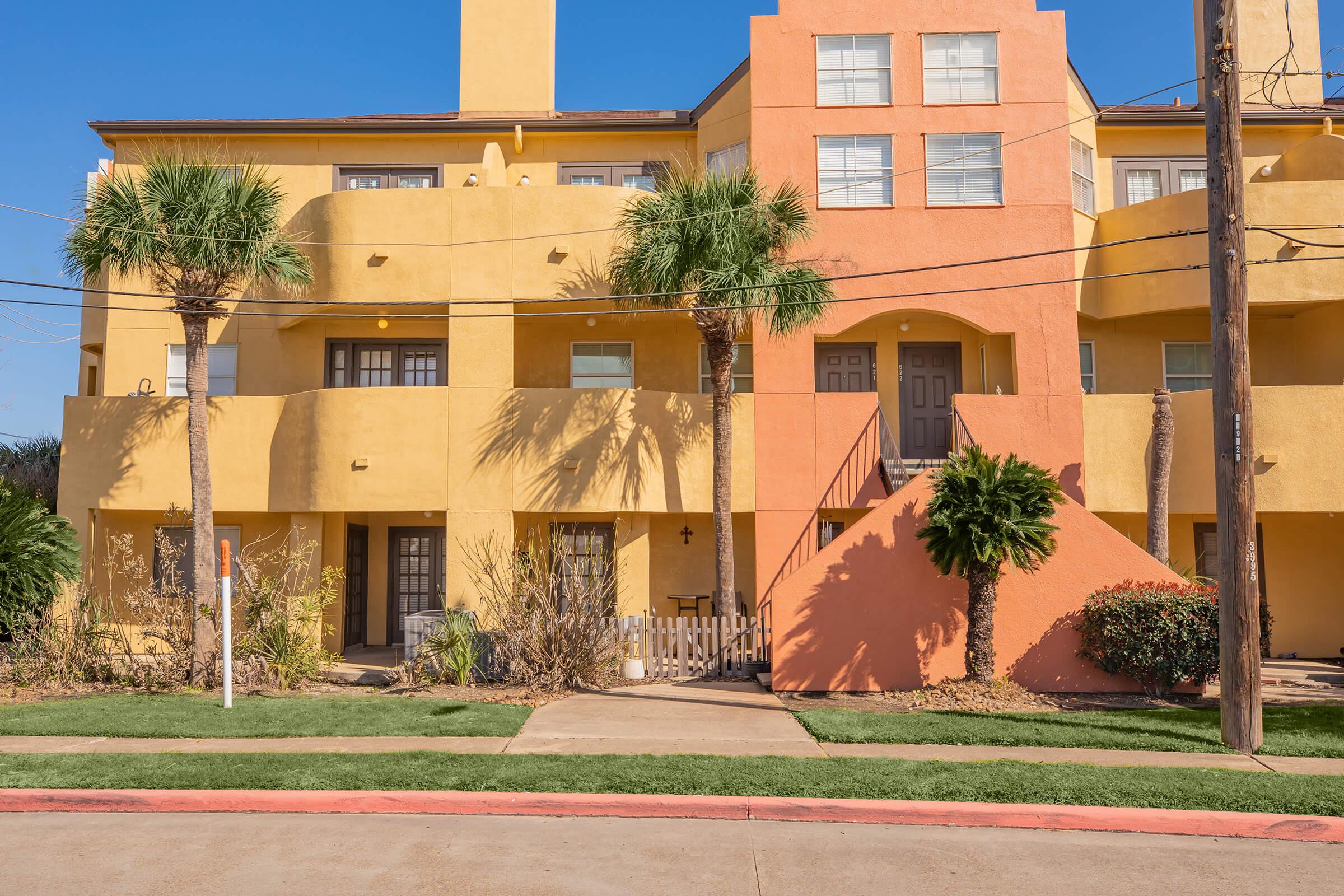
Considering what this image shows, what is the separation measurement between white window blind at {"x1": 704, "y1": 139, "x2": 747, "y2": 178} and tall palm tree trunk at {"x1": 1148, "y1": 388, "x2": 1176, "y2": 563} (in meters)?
8.35

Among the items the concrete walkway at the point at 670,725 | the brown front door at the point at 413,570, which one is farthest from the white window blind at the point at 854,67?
the brown front door at the point at 413,570

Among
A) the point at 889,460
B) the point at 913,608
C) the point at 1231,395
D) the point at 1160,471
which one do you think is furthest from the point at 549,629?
the point at 1160,471

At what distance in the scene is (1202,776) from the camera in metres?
9.37

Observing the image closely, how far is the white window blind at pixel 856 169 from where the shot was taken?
1859 cm

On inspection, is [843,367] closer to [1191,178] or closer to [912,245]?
[912,245]

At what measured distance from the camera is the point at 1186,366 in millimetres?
20234

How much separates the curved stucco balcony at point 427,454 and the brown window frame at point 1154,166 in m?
9.26

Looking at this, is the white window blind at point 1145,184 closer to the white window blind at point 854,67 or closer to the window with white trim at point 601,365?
the white window blind at point 854,67

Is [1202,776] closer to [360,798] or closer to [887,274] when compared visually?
[360,798]

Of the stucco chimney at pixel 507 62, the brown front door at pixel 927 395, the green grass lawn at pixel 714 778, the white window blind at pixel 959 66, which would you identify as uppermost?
the stucco chimney at pixel 507 62

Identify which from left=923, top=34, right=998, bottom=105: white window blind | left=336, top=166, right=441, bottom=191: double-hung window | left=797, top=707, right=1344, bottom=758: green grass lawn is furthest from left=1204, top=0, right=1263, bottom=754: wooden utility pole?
left=336, top=166, right=441, bottom=191: double-hung window

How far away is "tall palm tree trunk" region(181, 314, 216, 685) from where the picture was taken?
14.9m

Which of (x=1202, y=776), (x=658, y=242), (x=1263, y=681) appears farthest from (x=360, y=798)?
(x=1263, y=681)

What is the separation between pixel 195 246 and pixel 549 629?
7448mm
